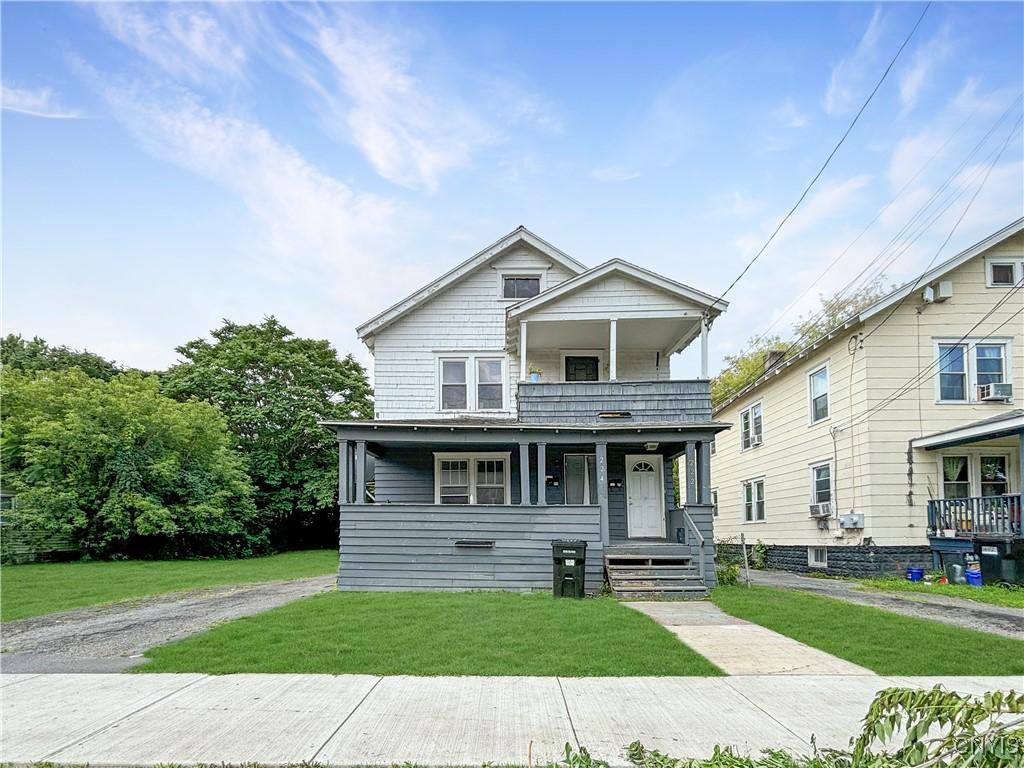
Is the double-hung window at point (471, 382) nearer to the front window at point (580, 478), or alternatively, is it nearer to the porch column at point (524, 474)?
the front window at point (580, 478)

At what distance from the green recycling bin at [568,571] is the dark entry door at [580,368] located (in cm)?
606

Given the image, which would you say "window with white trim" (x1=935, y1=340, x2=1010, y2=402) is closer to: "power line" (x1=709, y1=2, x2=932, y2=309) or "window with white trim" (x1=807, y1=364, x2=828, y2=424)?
"window with white trim" (x1=807, y1=364, x2=828, y2=424)

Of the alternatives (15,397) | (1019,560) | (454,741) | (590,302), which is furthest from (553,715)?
(15,397)

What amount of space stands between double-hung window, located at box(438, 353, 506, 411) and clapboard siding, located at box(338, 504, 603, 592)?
3.95 m

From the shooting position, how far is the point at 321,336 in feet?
115

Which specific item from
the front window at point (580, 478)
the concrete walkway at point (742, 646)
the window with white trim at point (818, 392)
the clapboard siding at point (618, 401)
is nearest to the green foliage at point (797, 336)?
the window with white trim at point (818, 392)

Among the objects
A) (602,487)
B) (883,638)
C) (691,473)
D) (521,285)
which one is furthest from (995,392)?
(521,285)

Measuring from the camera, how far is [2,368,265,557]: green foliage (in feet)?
75.6

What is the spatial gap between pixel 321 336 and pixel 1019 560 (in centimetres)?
2984

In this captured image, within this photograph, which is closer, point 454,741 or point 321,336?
point 454,741

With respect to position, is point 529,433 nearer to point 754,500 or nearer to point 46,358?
point 754,500

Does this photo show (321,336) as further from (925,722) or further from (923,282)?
(925,722)

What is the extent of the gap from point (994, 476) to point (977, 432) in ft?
8.09

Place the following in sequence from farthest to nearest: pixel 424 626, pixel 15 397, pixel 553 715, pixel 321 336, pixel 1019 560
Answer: pixel 321 336 → pixel 15 397 → pixel 1019 560 → pixel 424 626 → pixel 553 715
